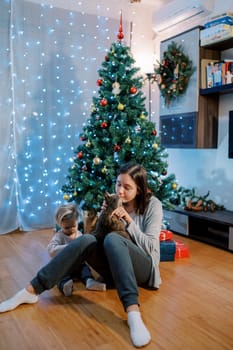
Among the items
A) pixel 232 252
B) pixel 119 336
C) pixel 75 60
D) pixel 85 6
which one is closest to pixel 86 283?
pixel 119 336

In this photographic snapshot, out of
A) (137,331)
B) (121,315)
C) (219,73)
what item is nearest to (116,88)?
(219,73)

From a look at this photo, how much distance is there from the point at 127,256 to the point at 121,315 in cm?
33

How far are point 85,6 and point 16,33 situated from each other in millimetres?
863

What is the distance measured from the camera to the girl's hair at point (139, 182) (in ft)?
6.73

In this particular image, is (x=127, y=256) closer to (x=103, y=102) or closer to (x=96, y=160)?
(x=96, y=160)

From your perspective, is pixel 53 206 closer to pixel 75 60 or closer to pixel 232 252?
pixel 75 60

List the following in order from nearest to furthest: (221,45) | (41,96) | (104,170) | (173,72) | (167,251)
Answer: (167,251) → (104,170) → (221,45) → (173,72) → (41,96)

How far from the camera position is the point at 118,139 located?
298 centimetres

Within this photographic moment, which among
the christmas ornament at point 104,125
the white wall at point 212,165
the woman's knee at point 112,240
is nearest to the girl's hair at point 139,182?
the woman's knee at point 112,240

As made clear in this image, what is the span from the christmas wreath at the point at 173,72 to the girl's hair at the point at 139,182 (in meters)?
1.75

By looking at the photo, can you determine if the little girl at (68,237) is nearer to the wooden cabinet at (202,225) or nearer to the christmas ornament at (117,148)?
the christmas ornament at (117,148)

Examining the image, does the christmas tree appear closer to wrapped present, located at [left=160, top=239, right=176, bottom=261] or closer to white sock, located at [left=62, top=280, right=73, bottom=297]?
wrapped present, located at [left=160, top=239, right=176, bottom=261]

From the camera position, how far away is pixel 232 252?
2.96m

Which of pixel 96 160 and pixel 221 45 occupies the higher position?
pixel 221 45
